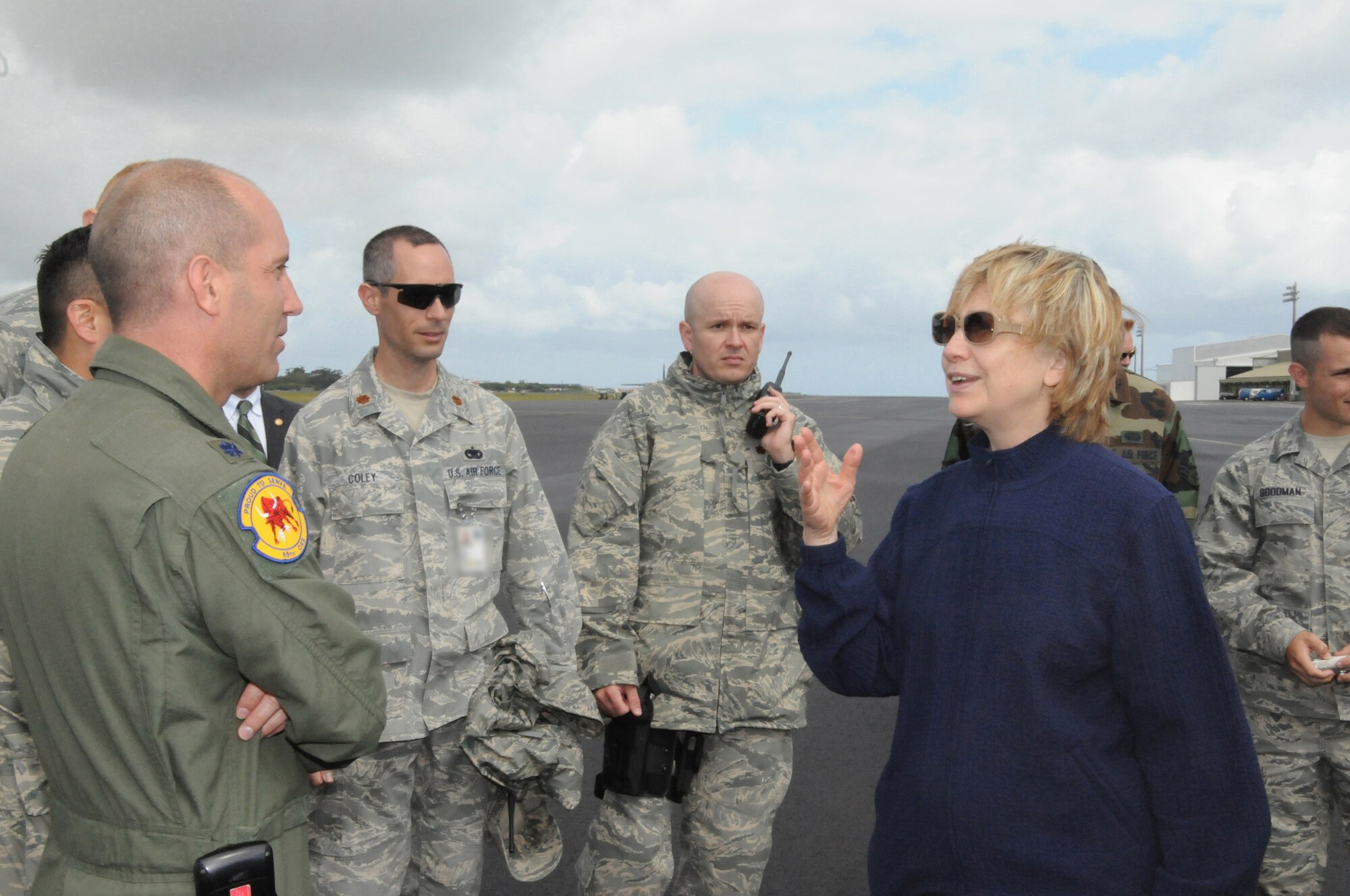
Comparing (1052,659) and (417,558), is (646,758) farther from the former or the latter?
(1052,659)

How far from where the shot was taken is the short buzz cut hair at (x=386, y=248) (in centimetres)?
334

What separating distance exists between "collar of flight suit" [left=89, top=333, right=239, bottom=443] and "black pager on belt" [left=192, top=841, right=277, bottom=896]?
74cm

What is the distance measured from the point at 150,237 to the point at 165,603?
670 mm

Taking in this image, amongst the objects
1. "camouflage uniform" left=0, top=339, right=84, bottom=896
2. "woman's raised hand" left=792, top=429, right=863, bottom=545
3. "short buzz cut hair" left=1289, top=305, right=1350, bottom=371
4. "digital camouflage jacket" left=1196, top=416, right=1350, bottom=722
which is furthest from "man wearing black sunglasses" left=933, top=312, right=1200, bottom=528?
"camouflage uniform" left=0, top=339, right=84, bottom=896

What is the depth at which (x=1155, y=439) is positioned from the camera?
4.03 meters

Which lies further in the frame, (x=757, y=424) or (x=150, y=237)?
(x=757, y=424)

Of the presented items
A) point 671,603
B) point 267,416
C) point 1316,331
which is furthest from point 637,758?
point 1316,331

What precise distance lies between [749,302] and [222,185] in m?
1.99

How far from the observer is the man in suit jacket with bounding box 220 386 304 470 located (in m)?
4.48

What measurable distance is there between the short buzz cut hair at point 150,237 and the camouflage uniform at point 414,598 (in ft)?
4.45

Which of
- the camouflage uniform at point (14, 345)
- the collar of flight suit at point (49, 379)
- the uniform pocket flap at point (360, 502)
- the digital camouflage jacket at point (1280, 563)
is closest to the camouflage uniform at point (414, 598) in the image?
the uniform pocket flap at point (360, 502)

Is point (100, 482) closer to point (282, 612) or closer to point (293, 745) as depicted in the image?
point (282, 612)

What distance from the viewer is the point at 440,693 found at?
3080mm

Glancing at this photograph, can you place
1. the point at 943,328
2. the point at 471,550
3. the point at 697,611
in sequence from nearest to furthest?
the point at 943,328 → the point at 471,550 → the point at 697,611
